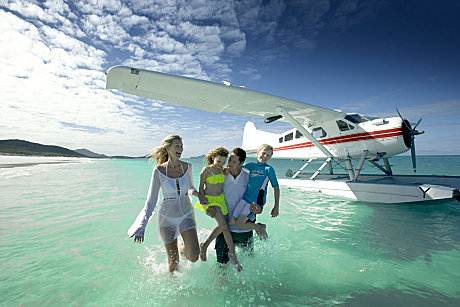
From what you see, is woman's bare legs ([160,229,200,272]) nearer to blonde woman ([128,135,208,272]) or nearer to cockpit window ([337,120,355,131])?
blonde woman ([128,135,208,272])

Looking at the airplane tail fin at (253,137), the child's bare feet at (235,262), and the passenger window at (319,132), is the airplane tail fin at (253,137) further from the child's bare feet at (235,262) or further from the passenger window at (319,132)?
the child's bare feet at (235,262)

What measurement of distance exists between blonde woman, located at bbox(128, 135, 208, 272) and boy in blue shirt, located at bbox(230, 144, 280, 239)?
438 millimetres

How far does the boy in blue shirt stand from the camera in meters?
2.47

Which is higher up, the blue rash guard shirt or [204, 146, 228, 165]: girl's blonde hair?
[204, 146, 228, 165]: girl's blonde hair

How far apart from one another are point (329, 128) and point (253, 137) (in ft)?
19.1

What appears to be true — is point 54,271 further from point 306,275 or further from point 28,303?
point 306,275

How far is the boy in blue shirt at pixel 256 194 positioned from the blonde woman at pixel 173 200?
0.44 meters

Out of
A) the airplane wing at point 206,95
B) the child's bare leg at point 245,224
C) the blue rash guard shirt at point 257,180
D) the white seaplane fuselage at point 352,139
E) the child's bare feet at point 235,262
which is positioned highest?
the airplane wing at point 206,95

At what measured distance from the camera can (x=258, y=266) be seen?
2869 mm

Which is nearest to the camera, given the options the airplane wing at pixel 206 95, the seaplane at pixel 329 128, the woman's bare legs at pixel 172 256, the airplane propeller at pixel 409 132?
the woman's bare legs at pixel 172 256

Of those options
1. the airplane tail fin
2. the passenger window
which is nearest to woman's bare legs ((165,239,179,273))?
the passenger window

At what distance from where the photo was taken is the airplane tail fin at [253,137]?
12602 millimetres

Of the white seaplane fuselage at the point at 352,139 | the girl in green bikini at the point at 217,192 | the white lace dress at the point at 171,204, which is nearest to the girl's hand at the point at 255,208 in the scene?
the girl in green bikini at the point at 217,192

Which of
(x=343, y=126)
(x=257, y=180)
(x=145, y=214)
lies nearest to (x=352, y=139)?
(x=343, y=126)
